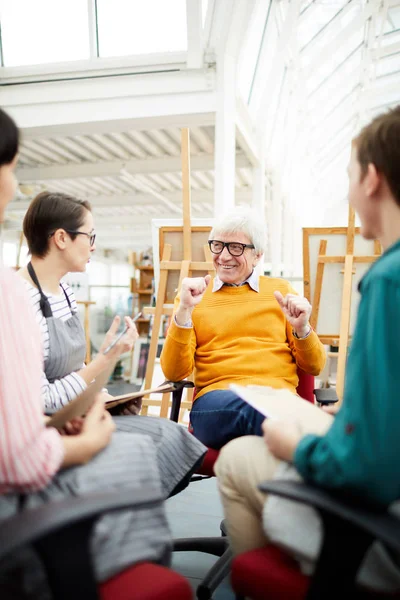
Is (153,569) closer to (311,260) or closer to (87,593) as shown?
(87,593)

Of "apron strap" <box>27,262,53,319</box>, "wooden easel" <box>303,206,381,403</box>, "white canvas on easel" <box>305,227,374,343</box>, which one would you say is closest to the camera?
"apron strap" <box>27,262,53,319</box>

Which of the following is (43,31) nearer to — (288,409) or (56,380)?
(56,380)

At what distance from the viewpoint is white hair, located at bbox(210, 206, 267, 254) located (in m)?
2.01

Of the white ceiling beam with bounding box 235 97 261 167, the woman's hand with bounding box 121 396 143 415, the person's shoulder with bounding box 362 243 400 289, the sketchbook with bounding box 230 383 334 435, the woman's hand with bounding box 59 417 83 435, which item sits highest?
the white ceiling beam with bounding box 235 97 261 167

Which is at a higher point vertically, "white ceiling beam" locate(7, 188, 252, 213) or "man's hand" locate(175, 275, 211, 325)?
"white ceiling beam" locate(7, 188, 252, 213)

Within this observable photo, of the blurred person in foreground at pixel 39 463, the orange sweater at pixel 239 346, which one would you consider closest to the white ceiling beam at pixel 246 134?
the orange sweater at pixel 239 346

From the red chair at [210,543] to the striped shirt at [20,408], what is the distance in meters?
0.88

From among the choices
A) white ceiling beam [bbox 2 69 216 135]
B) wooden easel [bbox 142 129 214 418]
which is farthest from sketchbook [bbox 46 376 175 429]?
white ceiling beam [bbox 2 69 216 135]

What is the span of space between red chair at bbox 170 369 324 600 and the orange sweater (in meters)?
0.09

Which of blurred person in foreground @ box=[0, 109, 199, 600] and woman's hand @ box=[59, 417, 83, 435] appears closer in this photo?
blurred person in foreground @ box=[0, 109, 199, 600]

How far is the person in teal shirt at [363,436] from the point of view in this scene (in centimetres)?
76

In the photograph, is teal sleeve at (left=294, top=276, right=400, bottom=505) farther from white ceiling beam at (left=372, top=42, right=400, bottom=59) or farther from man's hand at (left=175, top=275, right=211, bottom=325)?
white ceiling beam at (left=372, top=42, right=400, bottom=59)

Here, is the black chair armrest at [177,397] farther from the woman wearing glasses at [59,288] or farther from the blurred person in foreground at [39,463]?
the blurred person in foreground at [39,463]

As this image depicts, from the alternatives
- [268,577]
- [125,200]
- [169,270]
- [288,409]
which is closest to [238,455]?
[288,409]
